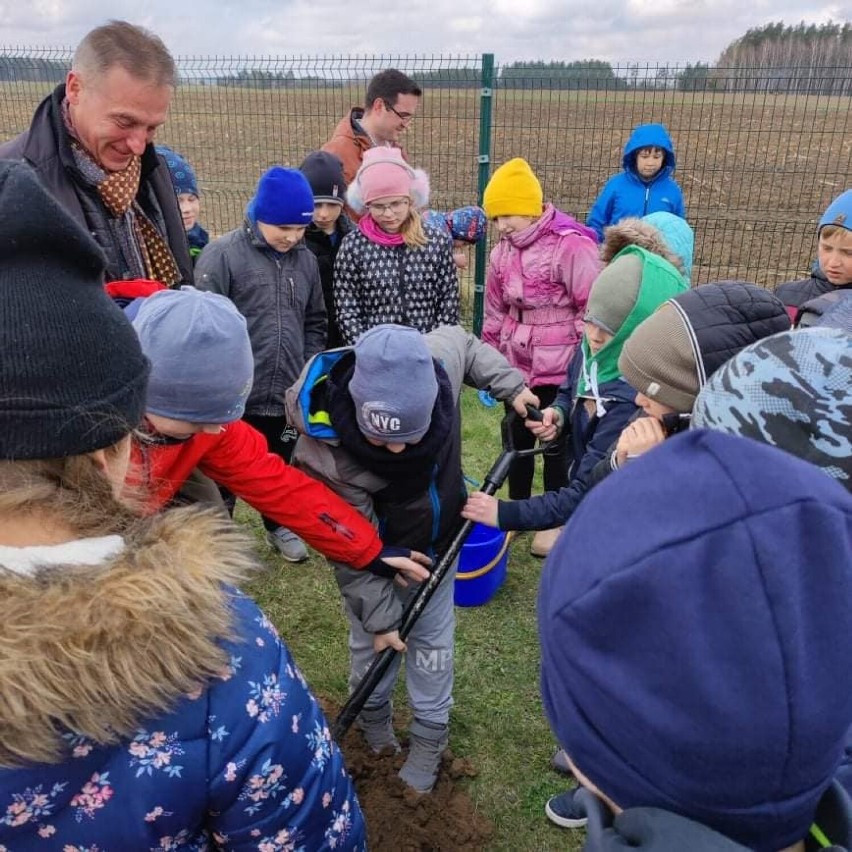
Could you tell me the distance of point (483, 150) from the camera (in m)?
6.36

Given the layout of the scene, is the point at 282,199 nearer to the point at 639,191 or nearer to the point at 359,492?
the point at 359,492

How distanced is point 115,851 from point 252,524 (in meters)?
3.18

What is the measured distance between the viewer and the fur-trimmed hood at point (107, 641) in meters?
0.81

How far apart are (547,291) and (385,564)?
2.08m

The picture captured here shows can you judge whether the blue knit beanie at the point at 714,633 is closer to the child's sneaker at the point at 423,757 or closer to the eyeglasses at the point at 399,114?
the child's sneaker at the point at 423,757

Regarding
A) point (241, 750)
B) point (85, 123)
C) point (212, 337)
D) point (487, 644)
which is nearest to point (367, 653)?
point (487, 644)

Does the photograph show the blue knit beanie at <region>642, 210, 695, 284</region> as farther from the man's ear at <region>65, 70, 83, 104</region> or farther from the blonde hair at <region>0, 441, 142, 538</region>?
the blonde hair at <region>0, 441, 142, 538</region>

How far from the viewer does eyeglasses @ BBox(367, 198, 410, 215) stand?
373 cm

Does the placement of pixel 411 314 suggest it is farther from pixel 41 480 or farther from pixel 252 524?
pixel 41 480

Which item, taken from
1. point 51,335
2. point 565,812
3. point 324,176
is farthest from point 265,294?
point 51,335

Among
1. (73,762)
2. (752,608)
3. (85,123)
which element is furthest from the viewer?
(85,123)

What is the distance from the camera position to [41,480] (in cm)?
89

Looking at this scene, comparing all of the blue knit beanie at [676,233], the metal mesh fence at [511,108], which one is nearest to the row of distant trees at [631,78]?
the metal mesh fence at [511,108]

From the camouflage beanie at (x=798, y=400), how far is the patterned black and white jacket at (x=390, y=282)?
8.83 ft
